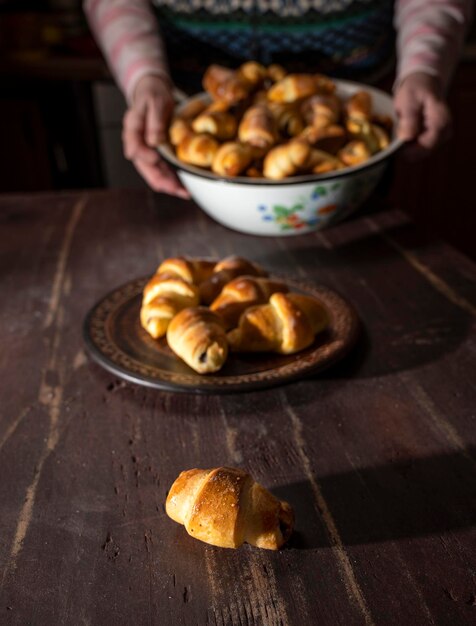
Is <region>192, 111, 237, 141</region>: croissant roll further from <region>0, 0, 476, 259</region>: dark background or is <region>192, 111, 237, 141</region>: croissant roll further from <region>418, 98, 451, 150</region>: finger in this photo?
<region>0, 0, 476, 259</region>: dark background

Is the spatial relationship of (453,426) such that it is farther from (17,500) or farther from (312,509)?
(17,500)

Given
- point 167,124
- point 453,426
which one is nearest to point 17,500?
point 453,426

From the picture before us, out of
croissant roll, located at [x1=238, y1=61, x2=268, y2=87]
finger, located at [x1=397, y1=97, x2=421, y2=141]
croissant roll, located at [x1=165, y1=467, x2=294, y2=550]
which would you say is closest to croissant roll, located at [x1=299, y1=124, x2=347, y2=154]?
finger, located at [x1=397, y1=97, x2=421, y2=141]

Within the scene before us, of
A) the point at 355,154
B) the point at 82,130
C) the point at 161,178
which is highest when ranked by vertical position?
the point at 355,154

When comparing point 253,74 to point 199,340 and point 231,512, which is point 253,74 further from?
point 231,512

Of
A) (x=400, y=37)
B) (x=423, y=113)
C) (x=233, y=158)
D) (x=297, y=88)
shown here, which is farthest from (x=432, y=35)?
(x=233, y=158)

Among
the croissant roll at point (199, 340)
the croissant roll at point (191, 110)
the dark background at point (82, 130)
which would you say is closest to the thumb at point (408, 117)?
the croissant roll at point (191, 110)
